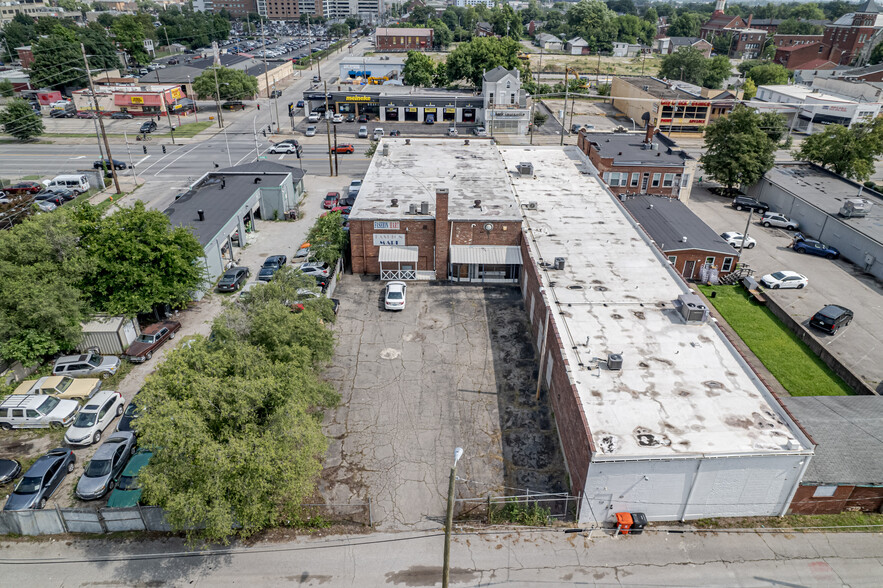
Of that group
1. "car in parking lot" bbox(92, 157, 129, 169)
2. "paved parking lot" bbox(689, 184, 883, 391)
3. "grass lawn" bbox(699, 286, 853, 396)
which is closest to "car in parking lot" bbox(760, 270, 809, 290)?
"paved parking lot" bbox(689, 184, 883, 391)

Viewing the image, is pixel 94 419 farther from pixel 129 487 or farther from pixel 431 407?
pixel 431 407

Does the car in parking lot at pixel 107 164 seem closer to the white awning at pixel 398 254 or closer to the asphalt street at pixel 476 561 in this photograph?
the white awning at pixel 398 254

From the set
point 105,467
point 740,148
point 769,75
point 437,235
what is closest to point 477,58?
point 740,148

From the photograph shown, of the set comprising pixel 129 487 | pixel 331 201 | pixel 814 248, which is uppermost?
pixel 814 248

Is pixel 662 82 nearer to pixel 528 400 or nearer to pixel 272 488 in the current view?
pixel 528 400

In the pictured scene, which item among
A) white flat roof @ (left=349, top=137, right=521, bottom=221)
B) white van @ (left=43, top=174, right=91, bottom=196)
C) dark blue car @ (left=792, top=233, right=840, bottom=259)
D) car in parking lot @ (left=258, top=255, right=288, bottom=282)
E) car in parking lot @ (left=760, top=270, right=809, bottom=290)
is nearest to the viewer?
car in parking lot @ (left=258, top=255, right=288, bottom=282)

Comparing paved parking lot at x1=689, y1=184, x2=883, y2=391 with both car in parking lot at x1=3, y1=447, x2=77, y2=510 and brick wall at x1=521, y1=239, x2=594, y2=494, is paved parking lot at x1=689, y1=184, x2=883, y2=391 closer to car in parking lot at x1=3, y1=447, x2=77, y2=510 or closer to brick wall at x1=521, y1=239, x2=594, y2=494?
brick wall at x1=521, y1=239, x2=594, y2=494
